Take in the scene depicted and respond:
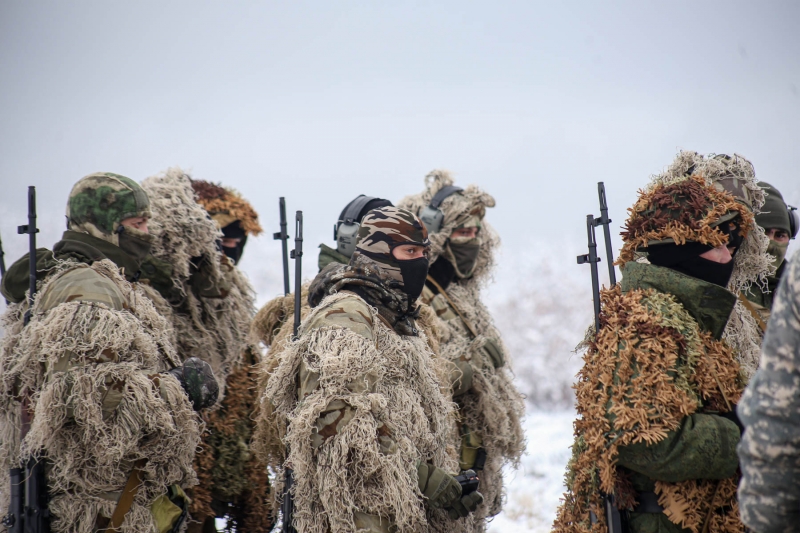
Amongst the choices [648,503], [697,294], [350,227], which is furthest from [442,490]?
[350,227]

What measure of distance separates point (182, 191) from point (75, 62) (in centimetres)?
942

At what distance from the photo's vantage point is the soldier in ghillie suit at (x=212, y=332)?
4.35 meters

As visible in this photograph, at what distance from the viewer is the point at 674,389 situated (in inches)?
101

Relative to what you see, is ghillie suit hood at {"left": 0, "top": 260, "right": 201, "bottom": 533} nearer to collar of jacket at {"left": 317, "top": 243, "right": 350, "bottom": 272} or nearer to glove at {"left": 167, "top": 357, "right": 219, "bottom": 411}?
glove at {"left": 167, "top": 357, "right": 219, "bottom": 411}

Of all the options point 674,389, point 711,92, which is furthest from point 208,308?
point 711,92

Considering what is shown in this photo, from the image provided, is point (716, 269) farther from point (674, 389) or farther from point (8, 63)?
point (8, 63)

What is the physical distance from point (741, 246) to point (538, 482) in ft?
17.4

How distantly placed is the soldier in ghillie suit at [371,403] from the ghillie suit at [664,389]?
0.60 m

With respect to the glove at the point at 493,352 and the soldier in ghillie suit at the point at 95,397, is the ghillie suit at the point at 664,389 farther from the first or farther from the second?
the glove at the point at 493,352

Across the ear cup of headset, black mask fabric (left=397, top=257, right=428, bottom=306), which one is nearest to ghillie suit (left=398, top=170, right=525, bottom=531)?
black mask fabric (left=397, top=257, right=428, bottom=306)

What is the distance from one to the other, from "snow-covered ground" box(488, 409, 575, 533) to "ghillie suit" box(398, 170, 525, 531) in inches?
8.7

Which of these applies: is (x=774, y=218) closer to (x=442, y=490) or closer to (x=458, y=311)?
(x=458, y=311)

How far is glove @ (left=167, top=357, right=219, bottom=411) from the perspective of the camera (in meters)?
3.38

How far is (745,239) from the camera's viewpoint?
10.5 ft
